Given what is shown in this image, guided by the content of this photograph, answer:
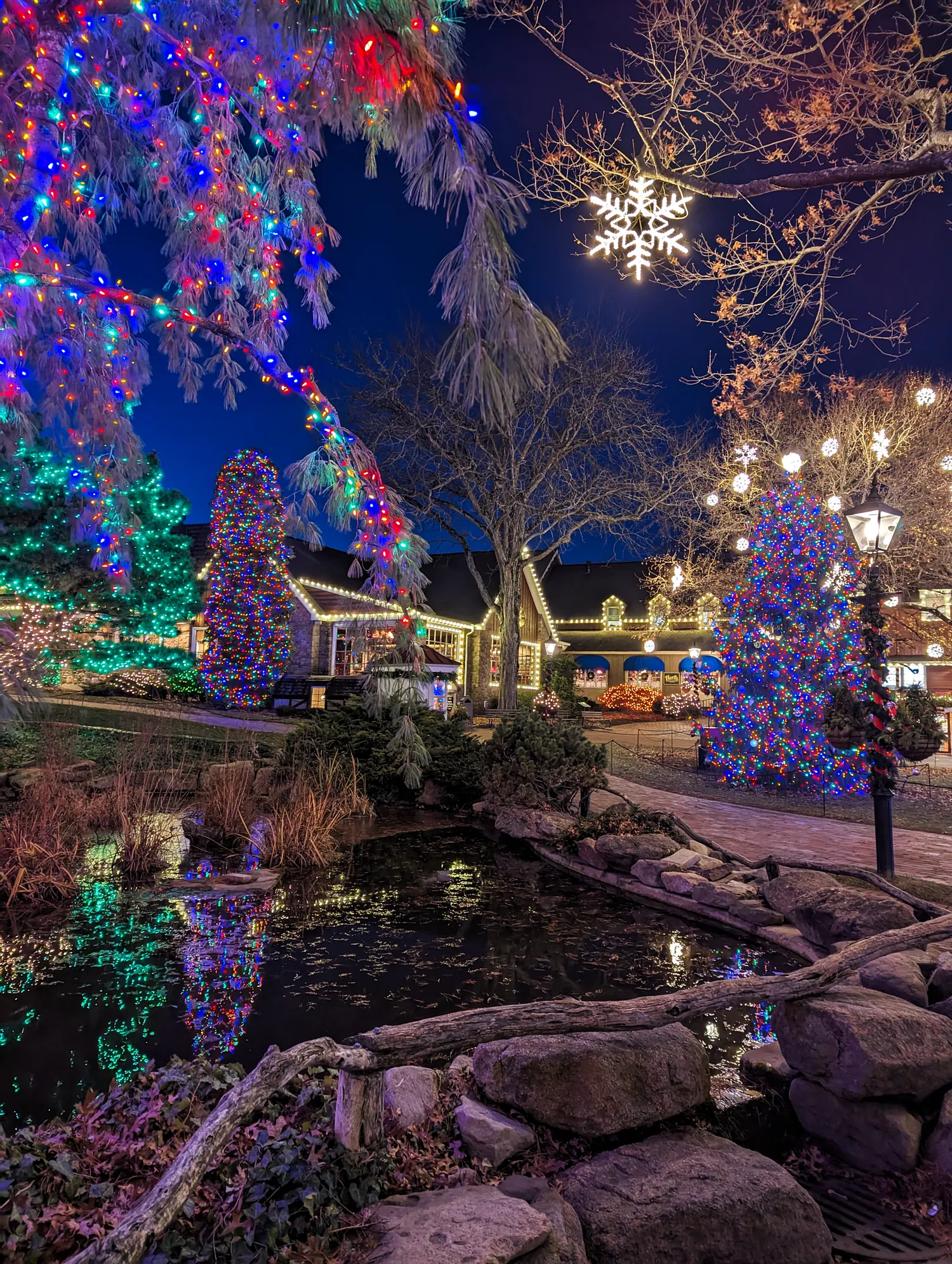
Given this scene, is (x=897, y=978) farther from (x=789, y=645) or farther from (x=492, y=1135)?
(x=789, y=645)

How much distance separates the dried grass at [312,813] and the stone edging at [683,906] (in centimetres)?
285

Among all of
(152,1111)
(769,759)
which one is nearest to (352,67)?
(152,1111)

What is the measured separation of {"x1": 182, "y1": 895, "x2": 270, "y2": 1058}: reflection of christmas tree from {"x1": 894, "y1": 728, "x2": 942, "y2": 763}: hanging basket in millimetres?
10370

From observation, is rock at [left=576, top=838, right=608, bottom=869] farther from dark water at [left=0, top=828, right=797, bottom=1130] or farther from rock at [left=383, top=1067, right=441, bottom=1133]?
rock at [left=383, top=1067, right=441, bottom=1133]

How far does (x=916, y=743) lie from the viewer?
1141cm

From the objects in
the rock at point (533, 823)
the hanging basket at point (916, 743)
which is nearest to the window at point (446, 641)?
the rock at point (533, 823)

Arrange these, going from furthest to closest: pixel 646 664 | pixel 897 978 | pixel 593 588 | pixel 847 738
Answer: pixel 593 588
pixel 646 664
pixel 847 738
pixel 897 978

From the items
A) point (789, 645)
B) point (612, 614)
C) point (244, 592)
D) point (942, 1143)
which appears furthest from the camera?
point (612, 614)

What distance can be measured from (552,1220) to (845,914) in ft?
12.7

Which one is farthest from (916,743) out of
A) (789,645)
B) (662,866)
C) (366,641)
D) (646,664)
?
(646,664)

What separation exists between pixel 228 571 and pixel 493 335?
17.4 metres

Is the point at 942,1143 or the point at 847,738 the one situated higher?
the point at 847,738

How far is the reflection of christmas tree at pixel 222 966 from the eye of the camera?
13.9ft

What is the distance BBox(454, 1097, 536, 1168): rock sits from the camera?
299cm
